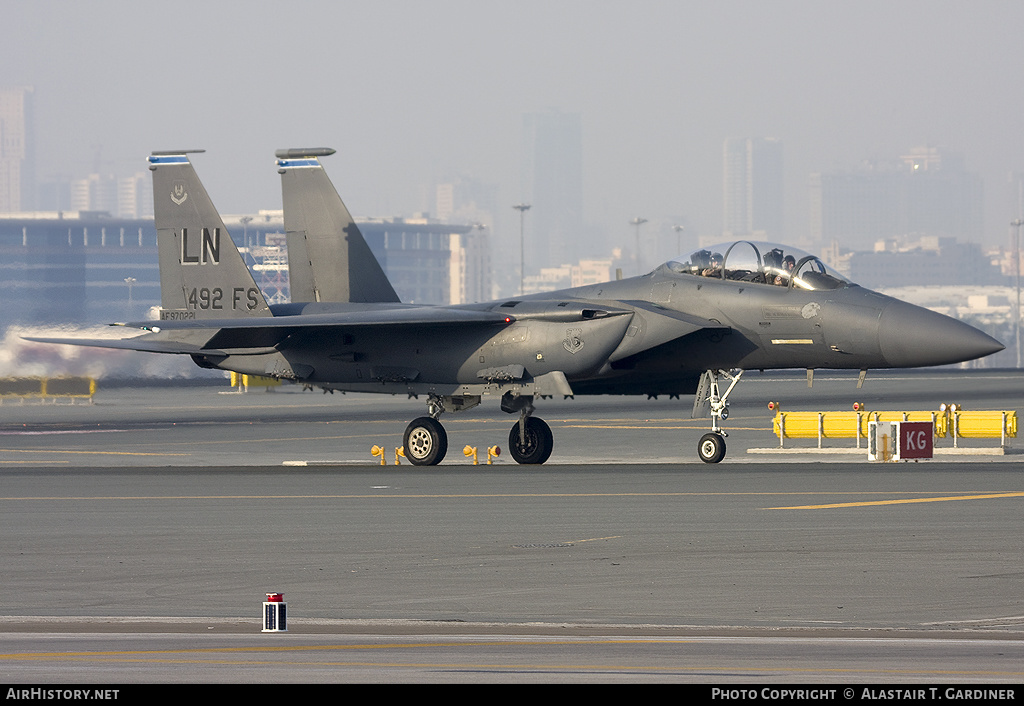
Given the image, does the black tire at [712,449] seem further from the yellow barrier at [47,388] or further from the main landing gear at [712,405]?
the yellow barrier at [47,388]

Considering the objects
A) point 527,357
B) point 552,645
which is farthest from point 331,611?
point 527,357

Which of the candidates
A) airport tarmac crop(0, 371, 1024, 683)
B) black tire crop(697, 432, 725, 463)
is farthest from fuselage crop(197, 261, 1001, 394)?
airport tarmac crop(0, 371, 1024, 683)

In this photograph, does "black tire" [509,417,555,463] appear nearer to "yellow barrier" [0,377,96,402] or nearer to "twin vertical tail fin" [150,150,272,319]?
"twin vertical tail fin" [150,150,272,319]

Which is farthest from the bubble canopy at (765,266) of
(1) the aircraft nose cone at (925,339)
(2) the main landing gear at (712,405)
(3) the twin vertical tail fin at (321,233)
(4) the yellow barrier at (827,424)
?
(3) the twin vertical tail fin at (321,233)

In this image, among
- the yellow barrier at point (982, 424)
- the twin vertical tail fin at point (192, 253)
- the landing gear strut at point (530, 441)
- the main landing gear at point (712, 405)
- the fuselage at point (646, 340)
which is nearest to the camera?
the fuselage at point (646, 340)

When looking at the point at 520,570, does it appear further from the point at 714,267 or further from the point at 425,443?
the point at 425,443

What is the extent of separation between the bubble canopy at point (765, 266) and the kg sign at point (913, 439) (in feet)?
10.4

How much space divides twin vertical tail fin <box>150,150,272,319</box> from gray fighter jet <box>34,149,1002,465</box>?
806 mm

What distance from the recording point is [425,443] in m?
24.7

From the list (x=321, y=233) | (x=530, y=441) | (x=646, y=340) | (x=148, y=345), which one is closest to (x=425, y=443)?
(x=530, y=441)

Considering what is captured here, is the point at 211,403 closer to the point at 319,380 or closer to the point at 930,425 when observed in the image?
the point at 319,380

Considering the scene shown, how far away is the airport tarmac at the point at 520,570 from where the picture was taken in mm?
8469

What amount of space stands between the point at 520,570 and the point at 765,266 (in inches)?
464

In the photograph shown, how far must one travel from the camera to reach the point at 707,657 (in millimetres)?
8477
